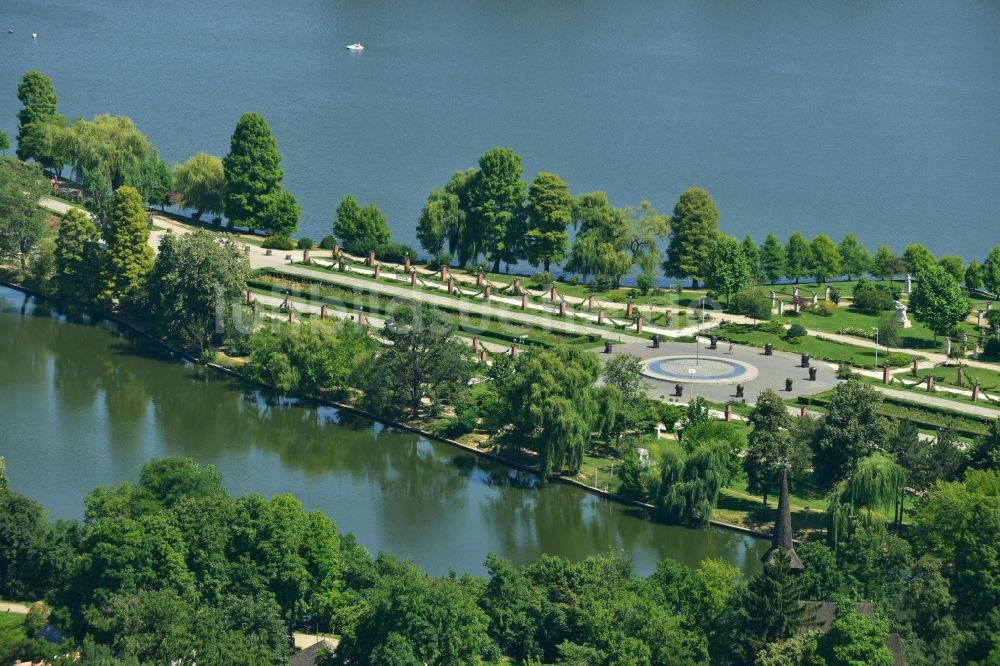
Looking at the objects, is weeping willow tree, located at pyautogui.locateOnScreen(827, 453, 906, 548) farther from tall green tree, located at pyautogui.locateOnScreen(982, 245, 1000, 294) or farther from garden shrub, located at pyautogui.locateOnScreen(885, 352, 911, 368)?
tall green tree, located at pyautogui.locateOnScreen(982, 245, 1000, 294)

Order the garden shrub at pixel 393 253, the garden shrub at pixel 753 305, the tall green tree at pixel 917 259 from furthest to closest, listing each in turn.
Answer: the garden shrub at pixel 393 253
the tall green tree at pixel 917 259
the garden shrub at pixel 753 305

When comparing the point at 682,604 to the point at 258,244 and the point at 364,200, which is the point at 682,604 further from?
the point at 364,200

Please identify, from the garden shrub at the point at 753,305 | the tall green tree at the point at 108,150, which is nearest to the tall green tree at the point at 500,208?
the garden shrub at the point at 753,305

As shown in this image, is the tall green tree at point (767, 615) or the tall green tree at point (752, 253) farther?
the tall green tree at point (752, 253)

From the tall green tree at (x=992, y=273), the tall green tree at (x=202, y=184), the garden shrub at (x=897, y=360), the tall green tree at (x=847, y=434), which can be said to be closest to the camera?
the tall green tree at (x=847, y=434)

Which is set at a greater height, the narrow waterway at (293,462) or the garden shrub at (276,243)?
the garden shrub at (276,243)

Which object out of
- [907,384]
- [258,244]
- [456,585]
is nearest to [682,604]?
[456,585]

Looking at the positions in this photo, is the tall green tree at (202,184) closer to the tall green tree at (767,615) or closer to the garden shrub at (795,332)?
the garden shrub at (795,332)
